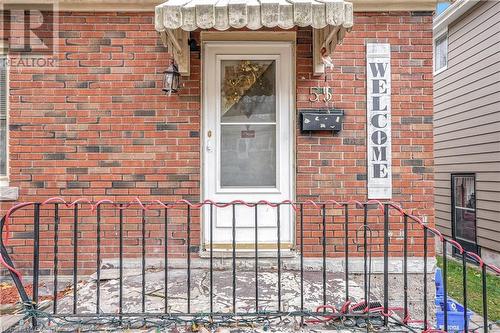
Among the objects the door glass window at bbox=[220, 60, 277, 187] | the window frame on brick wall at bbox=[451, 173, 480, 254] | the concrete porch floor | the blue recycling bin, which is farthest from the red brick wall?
the window frame on brick wall at bbox=[451, 173, 480, 254]

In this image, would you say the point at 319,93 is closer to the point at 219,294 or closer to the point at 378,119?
the point at 378,119

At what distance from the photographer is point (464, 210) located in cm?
728

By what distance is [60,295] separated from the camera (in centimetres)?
354

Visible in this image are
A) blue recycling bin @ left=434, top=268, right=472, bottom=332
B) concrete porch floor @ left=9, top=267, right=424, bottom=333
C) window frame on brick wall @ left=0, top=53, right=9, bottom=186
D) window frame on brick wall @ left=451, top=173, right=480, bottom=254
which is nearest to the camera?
concrete porch floor @ left=9, top=267, right=424, bottom=333

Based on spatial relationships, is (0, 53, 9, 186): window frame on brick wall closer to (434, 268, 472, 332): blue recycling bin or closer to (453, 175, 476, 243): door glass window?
(434, 268, 472, 332): blue recycling bin

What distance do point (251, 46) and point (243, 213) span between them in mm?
1787

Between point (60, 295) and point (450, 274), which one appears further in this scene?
point (450, 274)

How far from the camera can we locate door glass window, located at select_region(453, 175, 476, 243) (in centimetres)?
695

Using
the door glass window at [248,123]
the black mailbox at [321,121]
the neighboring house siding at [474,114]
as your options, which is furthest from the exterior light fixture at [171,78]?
the neighboring house siding at [474,114]

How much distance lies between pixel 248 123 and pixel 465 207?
5481 millimetres

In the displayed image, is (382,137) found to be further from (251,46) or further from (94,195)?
(94,195)

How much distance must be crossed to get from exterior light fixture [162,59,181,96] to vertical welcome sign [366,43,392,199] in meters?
2.00

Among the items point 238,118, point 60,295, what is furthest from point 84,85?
point 60,295

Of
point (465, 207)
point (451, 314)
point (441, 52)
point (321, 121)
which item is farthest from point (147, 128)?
point (441, 52)
